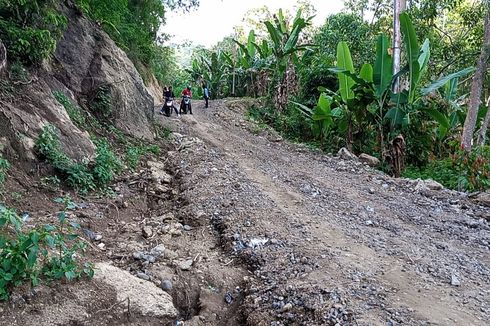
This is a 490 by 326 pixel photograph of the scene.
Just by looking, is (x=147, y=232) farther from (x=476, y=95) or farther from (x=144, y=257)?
(x=476, y=95)

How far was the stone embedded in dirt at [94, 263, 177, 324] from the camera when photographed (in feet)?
10.1

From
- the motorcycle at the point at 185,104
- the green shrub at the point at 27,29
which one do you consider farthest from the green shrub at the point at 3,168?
the motorcycle at the point at 185,104

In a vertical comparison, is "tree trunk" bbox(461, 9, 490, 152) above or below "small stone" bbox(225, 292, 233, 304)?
above

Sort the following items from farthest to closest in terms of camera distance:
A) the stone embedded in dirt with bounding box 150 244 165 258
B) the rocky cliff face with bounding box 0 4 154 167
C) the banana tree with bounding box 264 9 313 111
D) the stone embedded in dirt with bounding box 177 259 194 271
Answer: the banana tree with bounding box 264 9 313 111 → the rocky cliff face with bounding box 0 4 154 167 → the stone embedded in dirt with bounding box 150 244 165 258 → the stone embedded in dirt with bounding box 177 259 194 271

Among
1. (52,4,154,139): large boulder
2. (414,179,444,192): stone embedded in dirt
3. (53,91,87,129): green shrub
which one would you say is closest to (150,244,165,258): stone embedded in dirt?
(53,91,87,129): green shrub

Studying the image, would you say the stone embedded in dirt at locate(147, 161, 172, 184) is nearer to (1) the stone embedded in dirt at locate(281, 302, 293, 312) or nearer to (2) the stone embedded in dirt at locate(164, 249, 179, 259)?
(2) the stone embedded in dirt at locate(164, 249, 179, 259)

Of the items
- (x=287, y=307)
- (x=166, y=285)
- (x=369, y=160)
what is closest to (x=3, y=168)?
(x=166, y=285)

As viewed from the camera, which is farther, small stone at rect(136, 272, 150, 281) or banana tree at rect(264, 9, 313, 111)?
banana tree at rect(264, 9, 313, 111)

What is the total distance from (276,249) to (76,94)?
5.37 metres

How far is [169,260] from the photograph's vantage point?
12.6ft

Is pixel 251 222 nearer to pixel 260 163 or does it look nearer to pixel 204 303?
pixel 204 303

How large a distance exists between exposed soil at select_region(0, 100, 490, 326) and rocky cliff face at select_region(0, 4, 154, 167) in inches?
29.6

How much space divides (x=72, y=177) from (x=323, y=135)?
690 centimetres

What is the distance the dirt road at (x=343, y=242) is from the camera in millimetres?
3027
